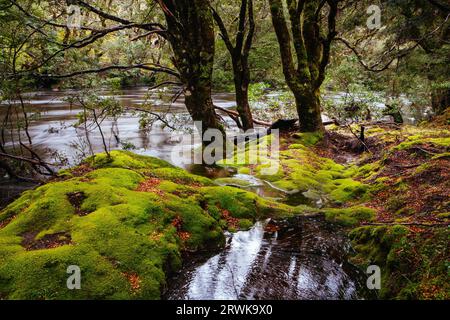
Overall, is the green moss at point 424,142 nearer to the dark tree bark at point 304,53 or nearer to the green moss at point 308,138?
the green moss at point 308,138

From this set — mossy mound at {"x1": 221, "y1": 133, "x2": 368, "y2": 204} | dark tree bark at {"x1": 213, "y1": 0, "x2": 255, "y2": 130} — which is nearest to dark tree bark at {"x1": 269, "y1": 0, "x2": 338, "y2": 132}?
dark tree bark at {"x1": 213, "y1": 0, "x2": 255, "y2": 130}

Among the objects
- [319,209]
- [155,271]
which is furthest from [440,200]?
[155,271]

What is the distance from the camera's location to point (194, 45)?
948cm

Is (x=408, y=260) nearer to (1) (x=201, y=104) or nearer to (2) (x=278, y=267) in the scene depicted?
(2) (x=278, y=267)

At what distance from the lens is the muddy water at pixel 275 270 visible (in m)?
4.36

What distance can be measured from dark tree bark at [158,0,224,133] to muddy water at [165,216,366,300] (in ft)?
16.4

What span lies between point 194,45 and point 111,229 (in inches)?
248

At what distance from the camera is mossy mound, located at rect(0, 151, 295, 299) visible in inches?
154

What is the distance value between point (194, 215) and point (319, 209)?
9.42ft

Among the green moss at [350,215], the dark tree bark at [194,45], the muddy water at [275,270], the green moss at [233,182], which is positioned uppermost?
the dark tree bark at [194,45]

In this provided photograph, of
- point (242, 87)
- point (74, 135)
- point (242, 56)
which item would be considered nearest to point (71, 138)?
point (74, 135)

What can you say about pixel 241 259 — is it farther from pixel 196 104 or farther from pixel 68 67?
pixel 68 67

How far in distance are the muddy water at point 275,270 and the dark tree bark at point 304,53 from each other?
791 cm

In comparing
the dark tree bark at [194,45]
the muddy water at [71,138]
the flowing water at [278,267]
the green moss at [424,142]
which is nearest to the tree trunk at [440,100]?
the green moss at [424,142]
